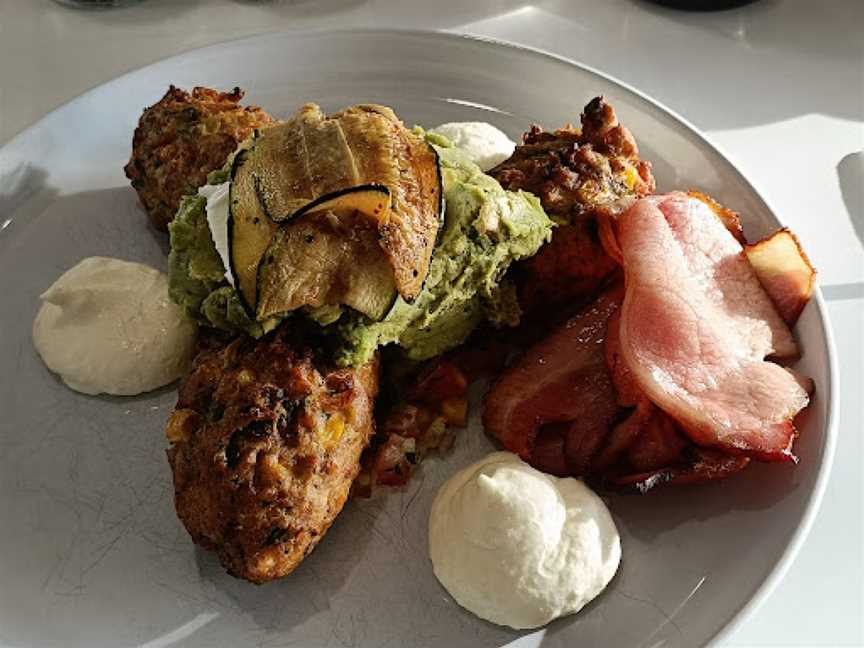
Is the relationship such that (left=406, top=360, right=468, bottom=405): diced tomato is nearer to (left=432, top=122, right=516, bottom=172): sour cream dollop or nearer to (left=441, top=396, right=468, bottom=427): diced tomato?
(left=441, top=396, right=468, bottom=427): diced tomato

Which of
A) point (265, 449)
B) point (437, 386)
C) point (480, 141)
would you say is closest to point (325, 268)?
point (265, 449)

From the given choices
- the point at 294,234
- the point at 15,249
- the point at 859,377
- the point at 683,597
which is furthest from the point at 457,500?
the point at 15,249

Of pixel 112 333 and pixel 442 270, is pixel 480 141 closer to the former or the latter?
pixel 442 270

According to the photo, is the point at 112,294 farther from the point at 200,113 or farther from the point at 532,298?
the point at 532,298

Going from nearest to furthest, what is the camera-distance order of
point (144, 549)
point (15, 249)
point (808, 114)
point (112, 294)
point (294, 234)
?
point (294, 234) < point (144, 549) < point (112, 294) < point (15, 249) < point (808, 114)

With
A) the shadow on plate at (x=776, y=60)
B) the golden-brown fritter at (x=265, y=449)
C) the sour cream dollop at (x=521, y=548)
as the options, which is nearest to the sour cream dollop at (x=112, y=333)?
the golden-brown fritter at (x=265, y=449)

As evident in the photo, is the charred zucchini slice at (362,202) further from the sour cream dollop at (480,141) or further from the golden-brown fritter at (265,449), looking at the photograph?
the sour cream dollop at (480,141)

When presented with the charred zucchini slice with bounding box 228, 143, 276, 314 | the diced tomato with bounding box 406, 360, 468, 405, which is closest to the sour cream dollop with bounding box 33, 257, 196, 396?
the charred zucchini slice with bounding box 228, 143, 276, 314
